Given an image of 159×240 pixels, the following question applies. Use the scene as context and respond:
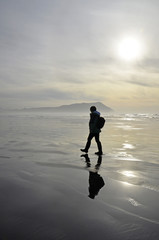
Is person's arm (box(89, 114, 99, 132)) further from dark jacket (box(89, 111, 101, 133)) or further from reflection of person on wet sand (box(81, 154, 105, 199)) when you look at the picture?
reflection of person on wet sand (box(81, 154, 105, 199))

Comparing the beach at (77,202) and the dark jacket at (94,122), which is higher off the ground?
the dark jacket at (94,122)

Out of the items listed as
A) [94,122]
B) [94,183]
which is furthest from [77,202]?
[94,122]

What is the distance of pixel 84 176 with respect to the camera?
20.7ft

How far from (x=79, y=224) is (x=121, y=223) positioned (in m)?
0.73

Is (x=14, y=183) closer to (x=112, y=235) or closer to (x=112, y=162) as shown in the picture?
(x=112, y=235)

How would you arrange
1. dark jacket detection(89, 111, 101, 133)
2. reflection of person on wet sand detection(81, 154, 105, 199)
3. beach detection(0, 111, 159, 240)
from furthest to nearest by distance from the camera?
1. dark jacket detection(89, 111, 101, 133)
2. reflection of person on wet sand detection(81, 154, 105, 199)
3. beach detection(0, 111, 159, 240)

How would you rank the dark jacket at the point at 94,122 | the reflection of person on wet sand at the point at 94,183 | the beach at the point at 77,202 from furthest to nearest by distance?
the dark jacket at the point at 94,122 → the reflection of person on wet sand at the point at 94,183 → the beach at the point at 77,202

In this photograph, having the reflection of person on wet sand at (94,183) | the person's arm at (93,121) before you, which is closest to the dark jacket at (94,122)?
the person's arm at (93,121)

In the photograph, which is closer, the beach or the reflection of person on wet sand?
the beach

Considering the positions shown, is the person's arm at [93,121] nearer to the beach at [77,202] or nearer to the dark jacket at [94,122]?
the dark jacket at [94,122]

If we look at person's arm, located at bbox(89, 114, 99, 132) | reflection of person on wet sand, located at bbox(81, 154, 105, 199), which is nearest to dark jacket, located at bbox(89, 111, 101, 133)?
person's arm, located at bbox(89, 114, 99, 132)

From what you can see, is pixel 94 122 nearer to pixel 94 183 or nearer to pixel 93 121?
pixel 93 121

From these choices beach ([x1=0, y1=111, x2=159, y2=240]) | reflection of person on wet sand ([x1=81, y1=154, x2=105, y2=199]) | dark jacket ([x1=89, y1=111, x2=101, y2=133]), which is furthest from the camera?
dark jacket ([x1=89, y1=111, x2=101, y2=133])

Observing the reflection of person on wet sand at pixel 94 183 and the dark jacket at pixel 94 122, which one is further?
the dark jacket at pixel 94 122
